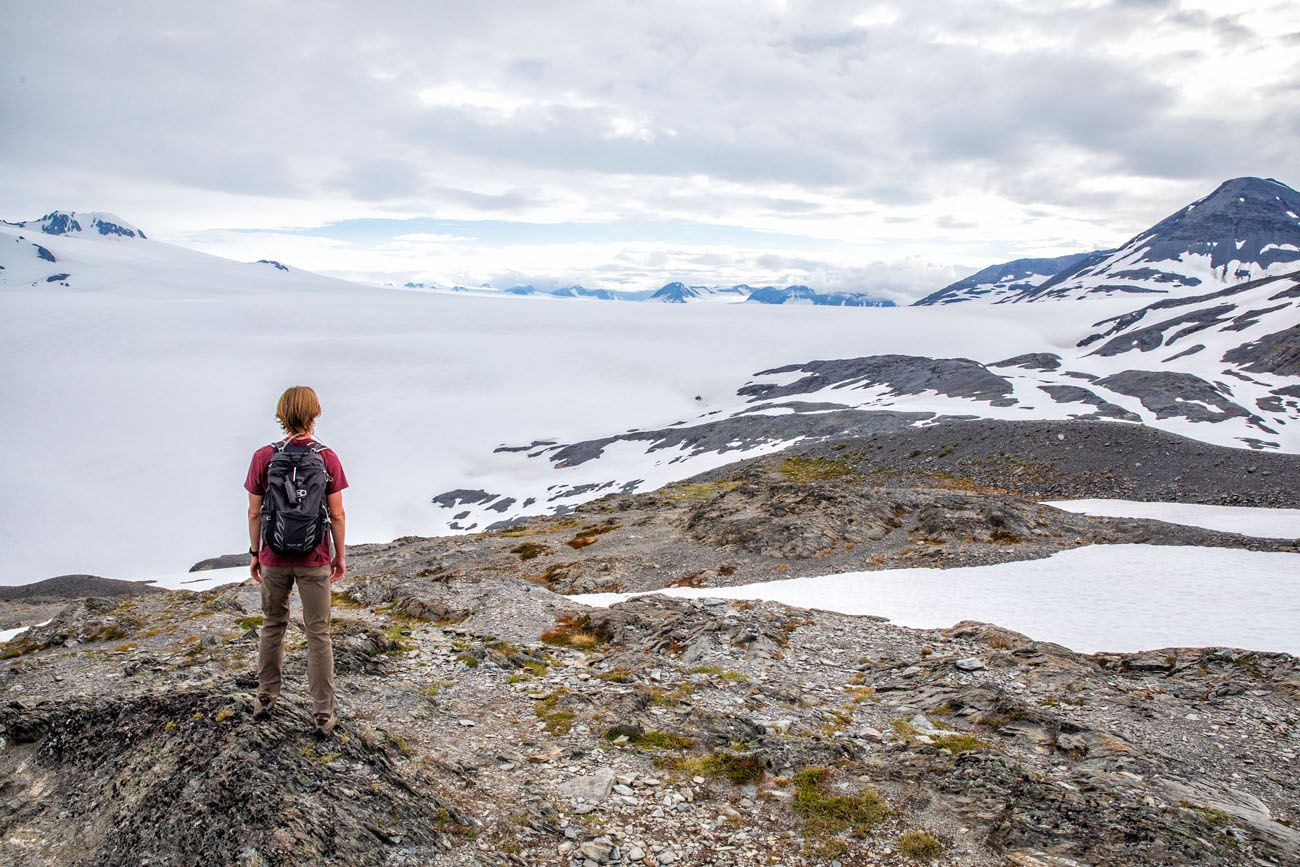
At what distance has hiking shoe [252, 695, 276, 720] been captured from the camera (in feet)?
33.9

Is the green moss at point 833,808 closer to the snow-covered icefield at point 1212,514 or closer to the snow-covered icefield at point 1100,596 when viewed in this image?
the snow-covered icefield at point 1100,596

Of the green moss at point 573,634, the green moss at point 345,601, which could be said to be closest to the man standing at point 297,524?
the green moss at point 573,634

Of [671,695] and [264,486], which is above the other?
[264,486]

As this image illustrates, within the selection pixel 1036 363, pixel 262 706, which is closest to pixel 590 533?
pixel 262 706

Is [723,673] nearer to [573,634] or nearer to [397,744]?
[573,634]

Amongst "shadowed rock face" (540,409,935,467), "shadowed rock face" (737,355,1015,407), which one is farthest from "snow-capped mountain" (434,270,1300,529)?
"shadowed rock face" (737,355,1015,407)

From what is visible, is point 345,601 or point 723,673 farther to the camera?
point 345,601

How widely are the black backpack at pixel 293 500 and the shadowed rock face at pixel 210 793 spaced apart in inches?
119

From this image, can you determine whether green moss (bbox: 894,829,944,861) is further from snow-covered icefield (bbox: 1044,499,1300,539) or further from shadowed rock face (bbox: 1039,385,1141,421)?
shadowed rock face (bbox: 1039,385,1141,421)

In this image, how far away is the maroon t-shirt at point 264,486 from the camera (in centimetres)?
951

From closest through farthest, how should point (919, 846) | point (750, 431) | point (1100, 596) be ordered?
point (919, 846)
point (1100, 596)
point (750, 431)

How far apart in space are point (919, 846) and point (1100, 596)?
24.4 m

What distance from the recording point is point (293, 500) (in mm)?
9391

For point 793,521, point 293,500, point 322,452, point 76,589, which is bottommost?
point 76,589
